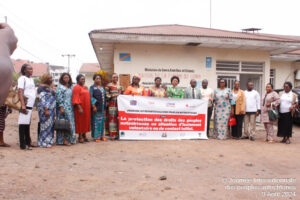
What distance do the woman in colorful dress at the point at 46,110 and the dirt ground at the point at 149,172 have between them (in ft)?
1.09

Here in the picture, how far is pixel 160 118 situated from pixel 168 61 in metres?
3.33

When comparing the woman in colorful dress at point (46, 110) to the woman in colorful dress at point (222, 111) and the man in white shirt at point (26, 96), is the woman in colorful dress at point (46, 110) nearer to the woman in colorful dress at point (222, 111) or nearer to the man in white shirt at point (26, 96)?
the man in white shirt at point (26, 96)

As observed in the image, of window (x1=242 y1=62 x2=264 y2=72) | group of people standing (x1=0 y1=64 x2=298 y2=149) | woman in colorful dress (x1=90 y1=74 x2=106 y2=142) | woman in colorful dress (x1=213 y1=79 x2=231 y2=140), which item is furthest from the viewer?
window (x1=242 y1=62 x2=264 y2=72)

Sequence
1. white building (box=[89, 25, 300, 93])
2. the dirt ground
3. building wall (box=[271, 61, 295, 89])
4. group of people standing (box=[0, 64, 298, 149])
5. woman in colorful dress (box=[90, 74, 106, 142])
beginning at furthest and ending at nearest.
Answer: building wall (box=[271, 61, 295, 89]) < white building (box=[89, 25, 300, 93]) < woman in colorful dress (box=[90, 74, 106, 142]) < group of people standing (box=[0, 64, 298, 149]) < the dirt ground

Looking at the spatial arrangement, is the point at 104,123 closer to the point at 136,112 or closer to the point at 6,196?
the point at 136,112

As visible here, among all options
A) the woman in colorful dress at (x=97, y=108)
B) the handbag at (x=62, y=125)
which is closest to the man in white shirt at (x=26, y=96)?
the handbag at (x=62, y=125)

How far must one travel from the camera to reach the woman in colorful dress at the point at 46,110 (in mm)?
5754

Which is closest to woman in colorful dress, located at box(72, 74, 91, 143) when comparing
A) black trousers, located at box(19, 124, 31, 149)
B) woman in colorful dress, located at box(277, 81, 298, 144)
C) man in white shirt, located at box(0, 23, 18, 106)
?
black trousers, located at box(19, 124, 31, 149)

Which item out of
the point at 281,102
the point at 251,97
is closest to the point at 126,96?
the point at 251,97

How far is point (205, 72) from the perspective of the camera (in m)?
9.98

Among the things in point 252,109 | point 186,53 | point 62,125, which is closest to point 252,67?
point 186,53

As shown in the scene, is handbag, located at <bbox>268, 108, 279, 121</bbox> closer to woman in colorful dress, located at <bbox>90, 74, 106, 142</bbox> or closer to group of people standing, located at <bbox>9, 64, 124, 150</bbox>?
group of people standing, located at <bbox>9, 64, 124, 150</bbox>

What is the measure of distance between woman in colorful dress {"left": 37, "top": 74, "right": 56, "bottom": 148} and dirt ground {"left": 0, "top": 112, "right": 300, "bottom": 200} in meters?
0.33

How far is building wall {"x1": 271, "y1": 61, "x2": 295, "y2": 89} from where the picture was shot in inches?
573
